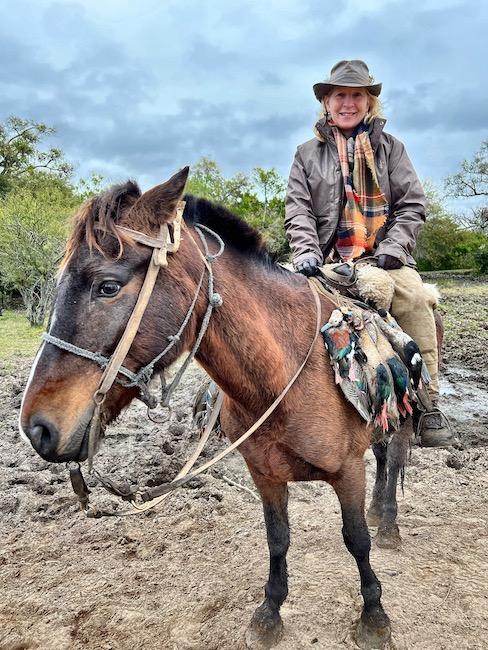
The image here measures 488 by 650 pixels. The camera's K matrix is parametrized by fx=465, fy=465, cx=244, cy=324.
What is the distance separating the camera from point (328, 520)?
408 centimetres

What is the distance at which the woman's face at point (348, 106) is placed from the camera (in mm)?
3523

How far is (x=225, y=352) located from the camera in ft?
7.21

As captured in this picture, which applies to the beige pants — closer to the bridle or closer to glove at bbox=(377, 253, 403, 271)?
glove at bbox=(377, 253, 403, 271)

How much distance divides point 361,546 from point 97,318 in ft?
6.65

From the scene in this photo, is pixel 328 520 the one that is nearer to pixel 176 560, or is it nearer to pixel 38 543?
pixel 176 560

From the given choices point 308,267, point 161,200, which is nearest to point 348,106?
point 308,267

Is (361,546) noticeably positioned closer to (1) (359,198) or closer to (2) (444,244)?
(1) (359,198)

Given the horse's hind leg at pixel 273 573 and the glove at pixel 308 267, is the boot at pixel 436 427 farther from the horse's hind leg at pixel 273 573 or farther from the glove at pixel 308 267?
the glove at pixel 308 267

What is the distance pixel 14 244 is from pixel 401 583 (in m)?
20.2

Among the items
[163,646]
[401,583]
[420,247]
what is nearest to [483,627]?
[401,583]

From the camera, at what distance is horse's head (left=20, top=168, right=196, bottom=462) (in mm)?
1797

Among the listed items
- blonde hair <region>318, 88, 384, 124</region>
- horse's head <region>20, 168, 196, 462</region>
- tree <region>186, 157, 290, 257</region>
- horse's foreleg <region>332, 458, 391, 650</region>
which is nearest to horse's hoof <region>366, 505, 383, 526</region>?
horse's foreleg <region>332, 458, 391, 650</region>

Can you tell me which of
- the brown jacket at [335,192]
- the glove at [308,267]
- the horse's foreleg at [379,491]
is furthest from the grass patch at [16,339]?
the glove at [308,267]

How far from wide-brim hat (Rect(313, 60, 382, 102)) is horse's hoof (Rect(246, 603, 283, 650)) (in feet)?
12.0
